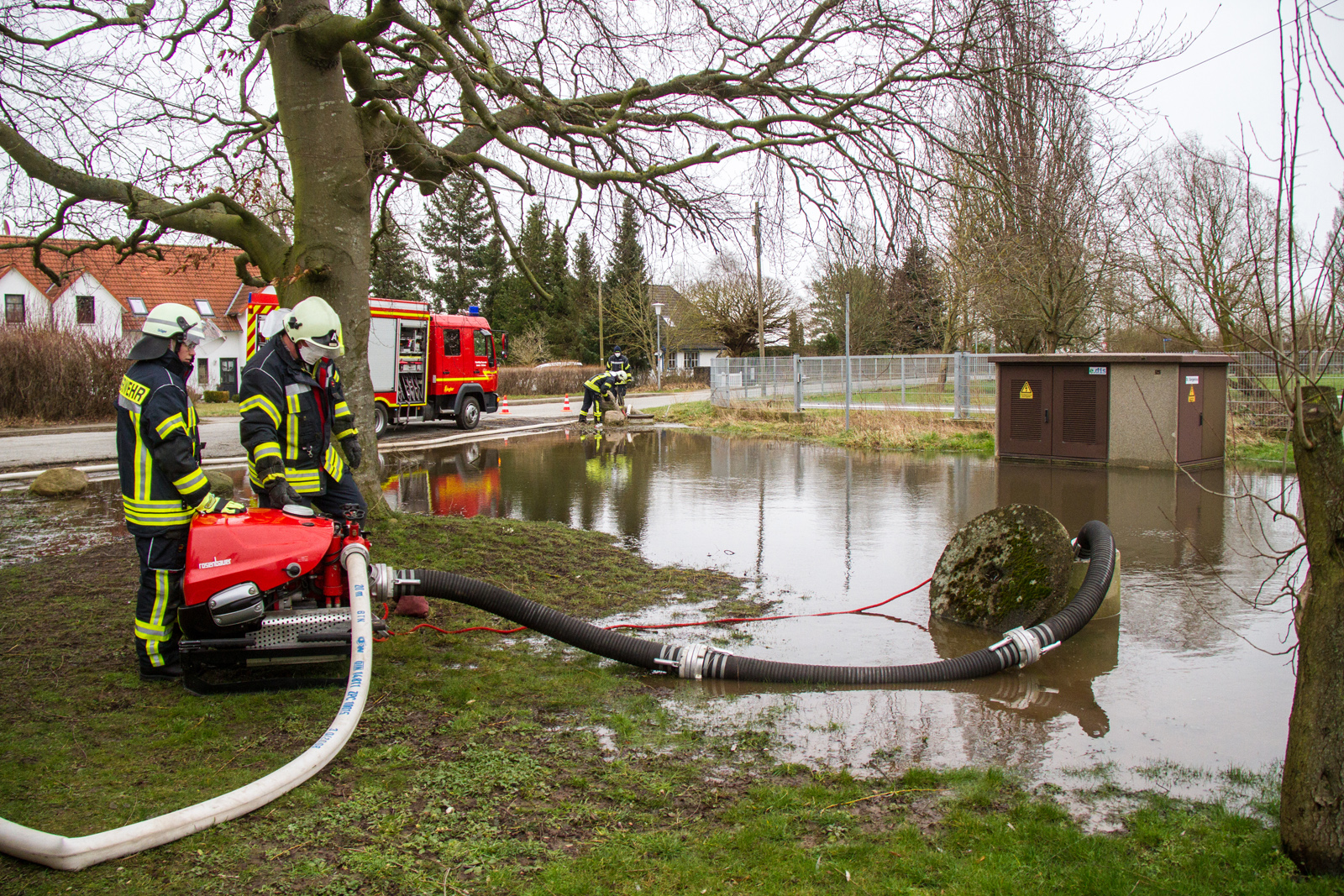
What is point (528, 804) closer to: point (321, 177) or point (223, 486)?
point (321, 177)

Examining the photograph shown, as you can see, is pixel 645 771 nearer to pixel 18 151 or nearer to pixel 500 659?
pixel 500 659

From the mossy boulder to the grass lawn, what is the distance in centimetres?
219

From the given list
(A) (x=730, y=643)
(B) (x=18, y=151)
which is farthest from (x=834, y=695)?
(B) (x=18, y=151)

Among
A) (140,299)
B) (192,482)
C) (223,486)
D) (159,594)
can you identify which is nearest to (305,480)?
(192,482)

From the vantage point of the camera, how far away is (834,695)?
5043mm

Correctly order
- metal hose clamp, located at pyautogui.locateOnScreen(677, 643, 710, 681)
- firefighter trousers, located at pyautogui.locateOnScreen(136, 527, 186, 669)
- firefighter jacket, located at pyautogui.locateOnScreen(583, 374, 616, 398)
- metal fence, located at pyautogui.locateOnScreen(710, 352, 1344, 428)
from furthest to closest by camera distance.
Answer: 1. firefighter jacket, located at pyautogui.locateOnScreen(583, 374, 616, 398)
2. metal fence, located at pyautogui.locateOnScreen(710, 352, 1344, 428)
3. metal hose clamp, located at pyautogui.locateOnScreen(677, 643, 710, 681)
4. firefighter trousers, located at pyautogui.locateOnScreen(136, 527, 186, 669)

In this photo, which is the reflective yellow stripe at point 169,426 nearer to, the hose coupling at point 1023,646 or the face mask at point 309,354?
the face mask at point 309,354

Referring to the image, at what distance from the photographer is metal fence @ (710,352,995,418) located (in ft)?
67.9

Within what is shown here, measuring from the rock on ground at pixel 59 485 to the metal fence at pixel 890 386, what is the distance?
1570 centimetres

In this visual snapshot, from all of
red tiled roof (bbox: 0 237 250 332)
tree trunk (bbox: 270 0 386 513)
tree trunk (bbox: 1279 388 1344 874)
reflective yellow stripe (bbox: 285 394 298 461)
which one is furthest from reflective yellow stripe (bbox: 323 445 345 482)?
red tiled roof (bbox: 0 237 250 332)

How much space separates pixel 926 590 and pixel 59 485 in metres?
10.9

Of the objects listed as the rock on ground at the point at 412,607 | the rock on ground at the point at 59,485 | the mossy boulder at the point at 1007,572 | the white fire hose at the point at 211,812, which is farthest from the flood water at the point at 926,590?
the rock on ground at the point at 59,485

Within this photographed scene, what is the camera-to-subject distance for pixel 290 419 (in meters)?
5.15

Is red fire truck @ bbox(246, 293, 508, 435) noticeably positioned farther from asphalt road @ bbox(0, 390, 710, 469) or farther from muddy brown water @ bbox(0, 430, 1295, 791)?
muddy brown water @ bbox(0, 430, 1295, 791)
